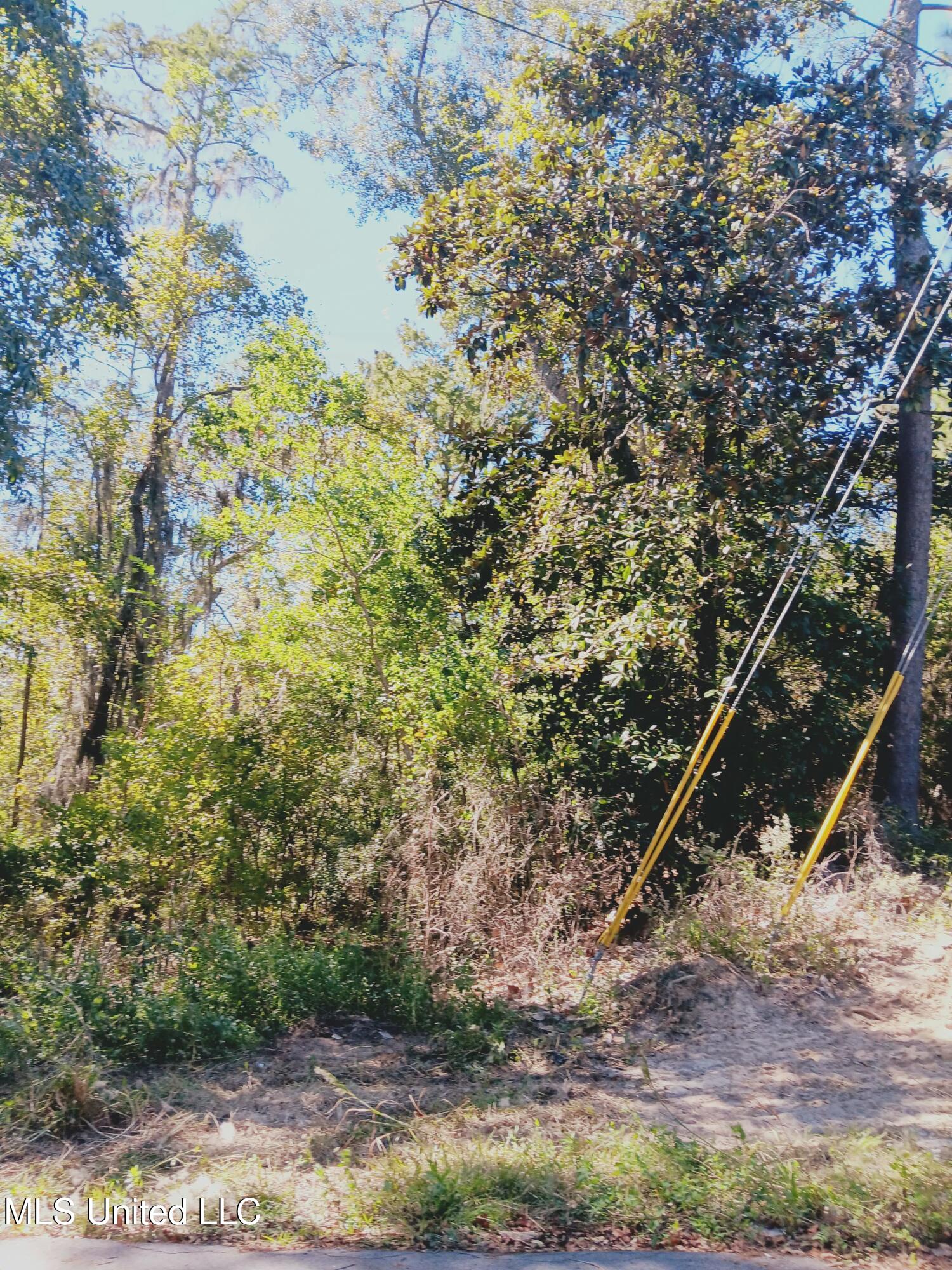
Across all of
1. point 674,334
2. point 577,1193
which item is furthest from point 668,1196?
point 674,334

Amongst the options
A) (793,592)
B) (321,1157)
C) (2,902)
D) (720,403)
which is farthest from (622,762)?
(2,902)

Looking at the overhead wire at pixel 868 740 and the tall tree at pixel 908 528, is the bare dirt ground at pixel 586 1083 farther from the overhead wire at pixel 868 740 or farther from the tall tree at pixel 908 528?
the tall tree at pixel 908 528

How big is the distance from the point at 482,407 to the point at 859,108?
7.20 metres

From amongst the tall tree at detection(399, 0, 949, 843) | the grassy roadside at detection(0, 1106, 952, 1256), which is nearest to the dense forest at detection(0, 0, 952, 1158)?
the tall tree at detection(399, 0, 949, 843)

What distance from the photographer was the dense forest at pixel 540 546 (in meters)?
9.21

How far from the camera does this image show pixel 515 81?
10.7m

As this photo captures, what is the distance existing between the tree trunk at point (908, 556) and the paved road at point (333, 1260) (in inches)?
276

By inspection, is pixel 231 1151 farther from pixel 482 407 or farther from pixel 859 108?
pixel 482 407

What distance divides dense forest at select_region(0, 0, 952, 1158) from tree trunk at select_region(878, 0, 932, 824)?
0.13ft

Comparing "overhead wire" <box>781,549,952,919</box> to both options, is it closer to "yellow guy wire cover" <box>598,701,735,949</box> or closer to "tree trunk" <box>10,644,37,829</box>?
"yellow guy wire cover" <box>598,701,735,949</box>

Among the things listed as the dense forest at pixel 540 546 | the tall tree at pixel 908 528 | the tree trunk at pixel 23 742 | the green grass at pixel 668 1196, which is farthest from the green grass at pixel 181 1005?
the tall tree at pixel 908 528

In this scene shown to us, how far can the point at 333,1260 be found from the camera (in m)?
4.20

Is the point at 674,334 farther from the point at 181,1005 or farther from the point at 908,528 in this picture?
the point at 181,1005

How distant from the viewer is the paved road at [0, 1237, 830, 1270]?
4133 mm
